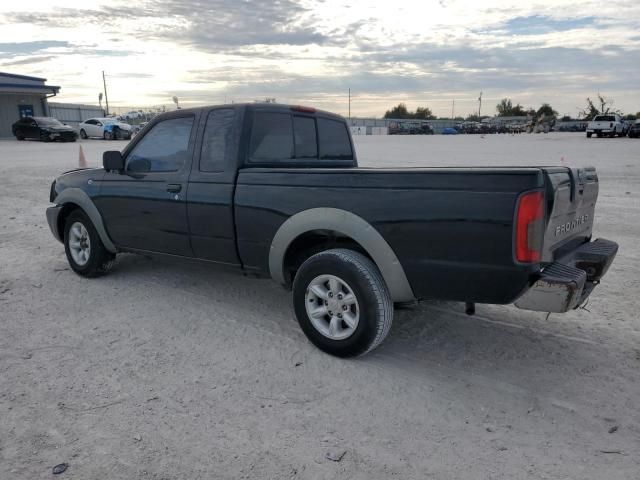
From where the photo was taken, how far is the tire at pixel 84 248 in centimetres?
553

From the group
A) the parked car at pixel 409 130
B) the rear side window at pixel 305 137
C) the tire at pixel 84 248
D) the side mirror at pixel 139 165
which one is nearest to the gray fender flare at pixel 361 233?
the rear side window at pixel 305 137

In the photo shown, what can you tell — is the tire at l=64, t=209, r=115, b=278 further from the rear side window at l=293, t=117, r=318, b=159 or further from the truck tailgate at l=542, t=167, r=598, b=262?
the truck tailgate at l=542, t=167, r=598, b=262

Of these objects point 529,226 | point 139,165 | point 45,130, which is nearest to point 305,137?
point 139,165

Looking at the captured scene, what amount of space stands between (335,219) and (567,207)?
1.53 metres

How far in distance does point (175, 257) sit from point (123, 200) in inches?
33.4

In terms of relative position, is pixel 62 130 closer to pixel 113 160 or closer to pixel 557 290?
pixel 113 160

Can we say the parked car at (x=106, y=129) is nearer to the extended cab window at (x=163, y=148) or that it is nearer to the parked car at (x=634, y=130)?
the extended cab window at (x=163, y=148)

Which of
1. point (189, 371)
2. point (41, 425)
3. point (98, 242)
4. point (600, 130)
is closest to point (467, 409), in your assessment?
point (189, 371)

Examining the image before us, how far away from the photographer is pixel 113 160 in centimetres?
503

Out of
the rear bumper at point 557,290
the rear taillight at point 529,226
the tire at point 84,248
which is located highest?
the rear taillight at point 529,226

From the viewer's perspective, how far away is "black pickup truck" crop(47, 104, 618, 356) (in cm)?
303

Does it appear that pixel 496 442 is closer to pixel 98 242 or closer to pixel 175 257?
pixel 175 257

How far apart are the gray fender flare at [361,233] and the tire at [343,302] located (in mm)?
105

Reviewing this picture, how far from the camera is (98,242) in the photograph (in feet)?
18.1
